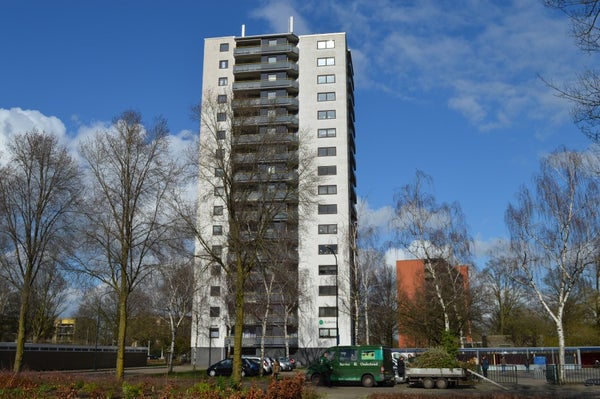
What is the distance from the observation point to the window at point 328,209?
6888cm

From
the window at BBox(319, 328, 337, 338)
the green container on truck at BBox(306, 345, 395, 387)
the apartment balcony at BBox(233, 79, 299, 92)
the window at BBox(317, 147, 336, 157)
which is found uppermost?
the apartment balcony at BBox(233, 79, 299, 92)

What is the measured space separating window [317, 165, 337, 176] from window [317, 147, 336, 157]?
1.55 meters

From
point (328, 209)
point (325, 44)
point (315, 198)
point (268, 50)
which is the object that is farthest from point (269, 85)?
point (315, 198)

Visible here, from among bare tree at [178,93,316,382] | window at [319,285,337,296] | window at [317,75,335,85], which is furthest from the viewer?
window at [317,75,335,85]

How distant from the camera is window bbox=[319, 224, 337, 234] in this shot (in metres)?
68.4

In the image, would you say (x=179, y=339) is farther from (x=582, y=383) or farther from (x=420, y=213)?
(x=582, y=383)

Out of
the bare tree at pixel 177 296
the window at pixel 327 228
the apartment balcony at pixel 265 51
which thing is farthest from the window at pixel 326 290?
the apartment balcony at pixel 265 51

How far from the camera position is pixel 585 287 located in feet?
166

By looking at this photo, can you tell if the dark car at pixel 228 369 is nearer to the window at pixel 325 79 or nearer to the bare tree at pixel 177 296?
the bare tree at pixel 177 296

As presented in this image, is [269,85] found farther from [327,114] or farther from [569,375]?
[569,375]

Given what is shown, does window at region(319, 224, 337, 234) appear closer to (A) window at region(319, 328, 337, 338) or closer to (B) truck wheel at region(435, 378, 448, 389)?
(A) window at region(319, 328, 337, 338)

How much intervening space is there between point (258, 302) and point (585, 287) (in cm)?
3012

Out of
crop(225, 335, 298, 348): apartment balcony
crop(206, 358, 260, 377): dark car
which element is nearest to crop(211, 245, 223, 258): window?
crop(206, 358, 260, 377): dark car

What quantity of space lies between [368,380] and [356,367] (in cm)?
90
